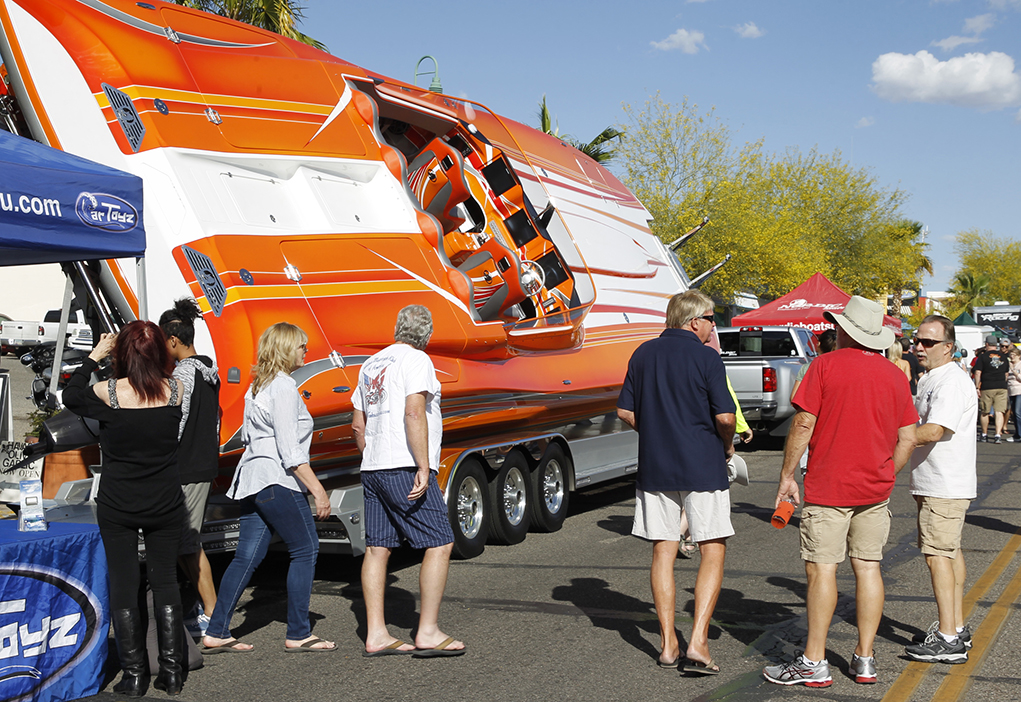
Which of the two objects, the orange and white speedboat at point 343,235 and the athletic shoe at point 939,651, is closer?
the athletic shoe at point 939,651

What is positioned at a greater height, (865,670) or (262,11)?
(262,11)

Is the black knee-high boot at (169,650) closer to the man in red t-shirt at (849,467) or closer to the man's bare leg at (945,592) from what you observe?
the man in red t-shirt at (849,467)

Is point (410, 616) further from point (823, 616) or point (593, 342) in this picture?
point (593, 342)

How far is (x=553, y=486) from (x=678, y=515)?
4142mm

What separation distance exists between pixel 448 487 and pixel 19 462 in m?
2.91

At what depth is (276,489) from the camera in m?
5.27

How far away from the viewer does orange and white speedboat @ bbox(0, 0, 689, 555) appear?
574cm

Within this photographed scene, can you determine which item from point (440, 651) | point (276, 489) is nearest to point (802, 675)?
point (440, 651)

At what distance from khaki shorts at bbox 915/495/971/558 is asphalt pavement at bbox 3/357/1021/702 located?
597mm

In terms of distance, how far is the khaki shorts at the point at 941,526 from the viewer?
5145mm

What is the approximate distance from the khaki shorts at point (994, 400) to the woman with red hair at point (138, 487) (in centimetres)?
1699

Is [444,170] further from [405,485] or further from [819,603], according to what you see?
[819,603]

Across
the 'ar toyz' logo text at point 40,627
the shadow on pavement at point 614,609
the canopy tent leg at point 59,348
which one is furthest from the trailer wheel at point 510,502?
the 'ar toyz' logo text at point 40,627

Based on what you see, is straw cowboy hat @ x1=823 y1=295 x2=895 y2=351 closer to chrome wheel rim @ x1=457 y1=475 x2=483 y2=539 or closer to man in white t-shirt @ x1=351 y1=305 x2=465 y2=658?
man in white t-shirt @ x1=351 y1=305 x2=465 y2=658
